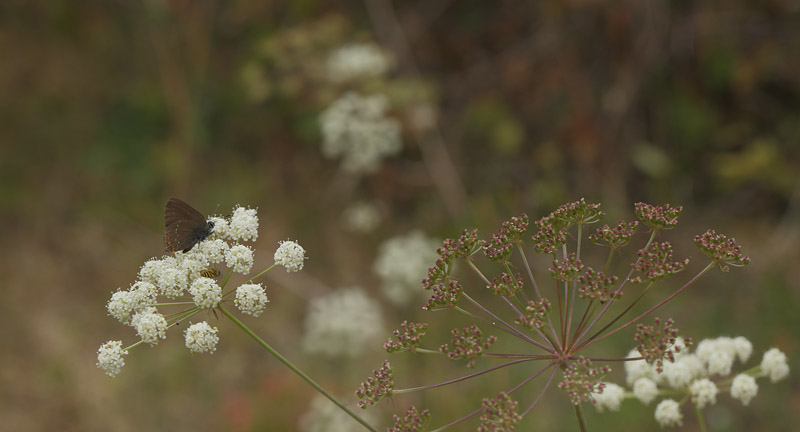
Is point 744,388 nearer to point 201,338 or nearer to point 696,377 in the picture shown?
point 696,377

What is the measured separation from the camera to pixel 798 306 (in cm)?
672

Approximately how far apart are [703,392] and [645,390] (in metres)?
0.23

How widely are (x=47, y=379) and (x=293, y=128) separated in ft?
13.5

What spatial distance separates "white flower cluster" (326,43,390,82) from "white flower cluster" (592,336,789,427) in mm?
4561

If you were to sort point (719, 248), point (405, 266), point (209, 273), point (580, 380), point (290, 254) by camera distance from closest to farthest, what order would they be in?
point (580, 380) → point (719, 248) → point (209, 273) → point (290, 254) → point (405, 266)

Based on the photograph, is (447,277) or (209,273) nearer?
(447,277)

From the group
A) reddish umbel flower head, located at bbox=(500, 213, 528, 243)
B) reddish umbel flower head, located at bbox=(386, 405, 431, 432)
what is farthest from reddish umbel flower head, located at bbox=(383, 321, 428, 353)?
reddish umbel flower head, located at bbox=(500, 213, 528, 243)

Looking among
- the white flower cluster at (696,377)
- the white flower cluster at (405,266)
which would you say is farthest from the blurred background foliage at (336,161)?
the white flower cluster at (696,377)

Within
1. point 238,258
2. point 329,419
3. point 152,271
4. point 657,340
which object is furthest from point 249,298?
point 329,419

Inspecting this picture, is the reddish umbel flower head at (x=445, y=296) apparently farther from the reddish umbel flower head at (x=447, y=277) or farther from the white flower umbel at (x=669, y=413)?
the white flower umbel at (x=669, y=413)

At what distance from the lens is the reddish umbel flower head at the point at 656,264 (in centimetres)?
229

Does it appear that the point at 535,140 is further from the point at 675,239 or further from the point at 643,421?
the point at 643,421

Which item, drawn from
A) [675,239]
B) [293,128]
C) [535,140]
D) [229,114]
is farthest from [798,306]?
[229,114]

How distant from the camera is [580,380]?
7.29ft
